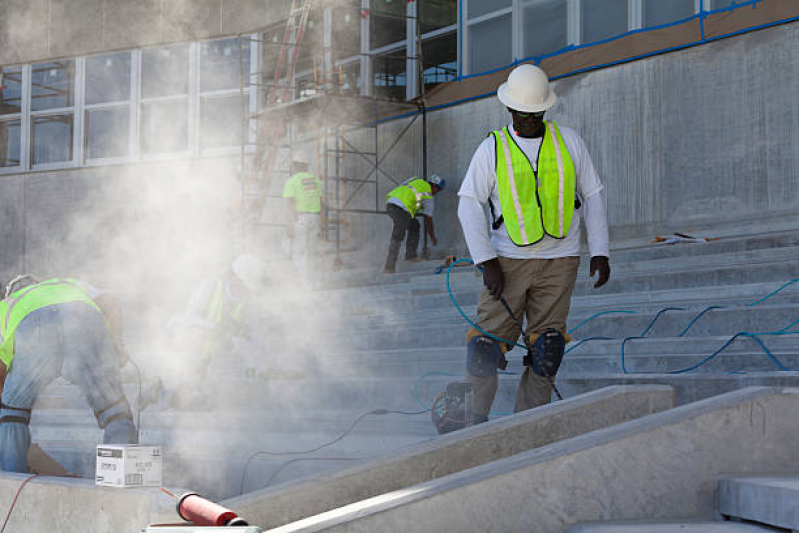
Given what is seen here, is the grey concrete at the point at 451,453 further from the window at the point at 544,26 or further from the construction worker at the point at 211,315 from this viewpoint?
the window at the point at 544,26

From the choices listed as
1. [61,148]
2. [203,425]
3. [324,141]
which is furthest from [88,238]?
[203,425]

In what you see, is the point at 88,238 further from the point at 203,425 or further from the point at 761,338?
the point at 761,338

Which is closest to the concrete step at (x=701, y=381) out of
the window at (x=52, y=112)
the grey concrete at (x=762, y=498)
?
the grey concrete at (x=762, y=498)

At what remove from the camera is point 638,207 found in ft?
35.5

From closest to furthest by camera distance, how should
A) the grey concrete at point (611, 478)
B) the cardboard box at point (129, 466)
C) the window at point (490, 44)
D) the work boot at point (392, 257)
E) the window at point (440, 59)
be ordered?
the grey concrete at point (611, 478) → the cardboard box at point (129, 466) → the work boot at point (392, 257) → the window at point (490, 44) → the window at point (440, 59)

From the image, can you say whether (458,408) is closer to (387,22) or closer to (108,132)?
(387,22)

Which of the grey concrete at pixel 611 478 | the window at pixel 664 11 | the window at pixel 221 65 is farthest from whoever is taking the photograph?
the window at pixel 221 65

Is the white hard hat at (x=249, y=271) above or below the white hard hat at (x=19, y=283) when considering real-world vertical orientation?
above

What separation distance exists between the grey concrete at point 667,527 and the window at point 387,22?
39.8ft

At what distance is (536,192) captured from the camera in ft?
15.4

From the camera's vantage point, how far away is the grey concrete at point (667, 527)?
2.75 m

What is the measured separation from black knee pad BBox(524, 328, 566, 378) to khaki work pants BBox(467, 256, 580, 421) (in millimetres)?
74

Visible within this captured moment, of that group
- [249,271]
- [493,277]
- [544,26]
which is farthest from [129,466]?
[544,26]

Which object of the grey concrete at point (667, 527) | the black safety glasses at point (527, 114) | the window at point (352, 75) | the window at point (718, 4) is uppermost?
the window at point (352, 75)
